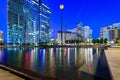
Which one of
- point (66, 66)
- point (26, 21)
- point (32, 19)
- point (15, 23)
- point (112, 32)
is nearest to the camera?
point (66, 66)

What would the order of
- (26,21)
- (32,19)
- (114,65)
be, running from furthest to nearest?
(32,19) → (26,21) → (114,65)

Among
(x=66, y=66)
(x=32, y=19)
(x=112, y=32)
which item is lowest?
(x=66, y=66)

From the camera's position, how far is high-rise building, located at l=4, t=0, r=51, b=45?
380ft

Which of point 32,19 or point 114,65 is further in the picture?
point 32,19

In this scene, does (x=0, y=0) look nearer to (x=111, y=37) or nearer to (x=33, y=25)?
(x=33, y=25)

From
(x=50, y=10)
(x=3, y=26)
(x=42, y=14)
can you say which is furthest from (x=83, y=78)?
(x=50, y=10)

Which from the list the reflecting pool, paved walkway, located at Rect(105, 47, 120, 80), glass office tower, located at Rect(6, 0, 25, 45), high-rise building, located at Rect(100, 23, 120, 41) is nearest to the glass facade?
glass office tower, located at Rect(6, 0, 25, 45)

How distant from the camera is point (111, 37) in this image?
174 meters

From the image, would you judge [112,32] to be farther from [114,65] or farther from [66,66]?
[114,65]

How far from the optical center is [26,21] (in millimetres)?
138000

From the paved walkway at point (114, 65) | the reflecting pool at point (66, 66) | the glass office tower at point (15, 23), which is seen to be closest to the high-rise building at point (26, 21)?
the glass office tower at point (15, 23)

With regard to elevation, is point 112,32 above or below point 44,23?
below

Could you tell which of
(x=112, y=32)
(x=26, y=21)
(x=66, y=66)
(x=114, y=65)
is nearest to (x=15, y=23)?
(x=26, y=21)

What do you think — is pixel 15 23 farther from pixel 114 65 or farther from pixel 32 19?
pixel 114 65
